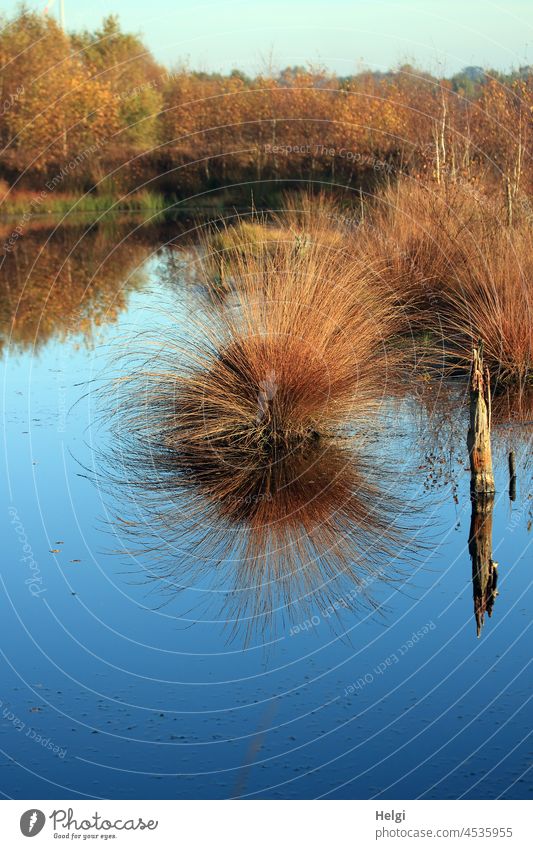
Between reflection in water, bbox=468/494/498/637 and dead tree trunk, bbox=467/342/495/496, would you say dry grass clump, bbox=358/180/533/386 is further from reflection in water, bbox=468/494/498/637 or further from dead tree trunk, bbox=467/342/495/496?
reflection in water, bbox=468/494/498/637

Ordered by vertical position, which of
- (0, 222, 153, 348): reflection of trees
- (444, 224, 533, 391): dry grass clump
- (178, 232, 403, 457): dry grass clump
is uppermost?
(0, 222, 153, 348): reflection of trees

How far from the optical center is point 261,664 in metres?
5.38

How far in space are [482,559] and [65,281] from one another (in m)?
15.6

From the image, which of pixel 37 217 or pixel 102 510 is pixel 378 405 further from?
pixel 37 217

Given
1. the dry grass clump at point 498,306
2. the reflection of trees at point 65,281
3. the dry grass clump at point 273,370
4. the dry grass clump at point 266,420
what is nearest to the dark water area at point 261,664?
the dry grass clump at point 266,420

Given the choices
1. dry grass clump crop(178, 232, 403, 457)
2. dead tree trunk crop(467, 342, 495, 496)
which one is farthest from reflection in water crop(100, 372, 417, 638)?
dead tree trunk crop(467, 342, 495, 496)

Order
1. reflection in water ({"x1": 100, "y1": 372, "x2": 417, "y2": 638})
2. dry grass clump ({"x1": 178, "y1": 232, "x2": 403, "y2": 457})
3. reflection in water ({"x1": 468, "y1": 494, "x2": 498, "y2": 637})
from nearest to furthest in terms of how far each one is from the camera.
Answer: reflection in water ({"x1": 468, "y1": 494, "x2": 498, "y2": 637})
reflection in water ({"x1": 100, "y1": 372, "x2": 417, "y2": 638})
dry grass clump ({"x1": 178, "y1": 232, "x2": 403, "y2": 457})

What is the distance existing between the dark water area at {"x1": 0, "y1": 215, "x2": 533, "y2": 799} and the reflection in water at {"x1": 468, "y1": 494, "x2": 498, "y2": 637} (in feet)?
0.09

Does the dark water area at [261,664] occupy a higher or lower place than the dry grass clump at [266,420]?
lower

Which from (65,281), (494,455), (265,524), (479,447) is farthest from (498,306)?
(65,281)

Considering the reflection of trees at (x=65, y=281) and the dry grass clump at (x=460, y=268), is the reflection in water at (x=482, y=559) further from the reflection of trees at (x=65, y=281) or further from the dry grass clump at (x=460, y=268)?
the reflection of trees at (x=65, y=281)

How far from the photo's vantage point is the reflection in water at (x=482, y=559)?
5953 millimetres

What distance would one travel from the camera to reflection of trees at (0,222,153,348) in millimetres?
15828

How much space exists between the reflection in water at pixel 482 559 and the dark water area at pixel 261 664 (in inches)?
1.0
